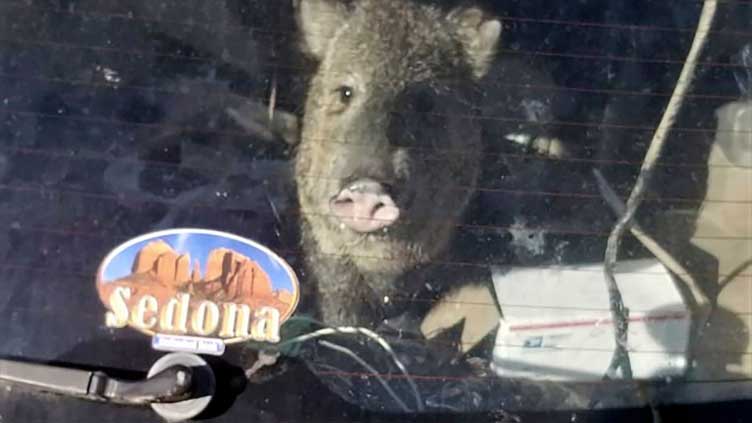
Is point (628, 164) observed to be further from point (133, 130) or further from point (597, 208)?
point (133, 130)

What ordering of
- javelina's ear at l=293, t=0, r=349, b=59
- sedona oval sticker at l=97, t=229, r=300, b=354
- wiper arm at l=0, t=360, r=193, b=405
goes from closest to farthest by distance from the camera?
wiper arm at l=0, t=360, r=193, b=405, sedona oval sticker at l=97, t=229, r=300, b=354, javelina's ear at l=293, t=0, r=349, b=59

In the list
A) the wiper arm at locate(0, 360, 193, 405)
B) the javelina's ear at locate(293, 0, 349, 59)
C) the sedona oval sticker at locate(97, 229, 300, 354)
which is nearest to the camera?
the wiper arm at locate(0, 360, 193, 405)

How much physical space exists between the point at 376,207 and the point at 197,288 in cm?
36

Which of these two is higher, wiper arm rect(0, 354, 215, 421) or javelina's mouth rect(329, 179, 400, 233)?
javelina's mouth rect(329, 179, 400, 233)

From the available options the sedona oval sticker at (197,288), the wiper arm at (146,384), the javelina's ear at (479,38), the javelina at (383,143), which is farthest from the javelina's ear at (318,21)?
the wiper arm at (146,384)

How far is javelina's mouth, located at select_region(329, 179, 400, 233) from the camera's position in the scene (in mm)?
2293

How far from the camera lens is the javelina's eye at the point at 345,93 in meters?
2.34

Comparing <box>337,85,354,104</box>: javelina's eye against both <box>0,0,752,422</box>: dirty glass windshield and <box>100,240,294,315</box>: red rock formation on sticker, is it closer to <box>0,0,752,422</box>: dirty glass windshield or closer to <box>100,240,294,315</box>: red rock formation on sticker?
<box>0,0,752,422</box>: dirty glass windshield

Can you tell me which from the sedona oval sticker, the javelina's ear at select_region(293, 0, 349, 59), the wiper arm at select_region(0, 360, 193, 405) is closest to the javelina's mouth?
the sedona oval sticker

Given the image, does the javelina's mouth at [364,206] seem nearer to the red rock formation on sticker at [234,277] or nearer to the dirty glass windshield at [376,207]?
the dirty glass windshield at [376,207]

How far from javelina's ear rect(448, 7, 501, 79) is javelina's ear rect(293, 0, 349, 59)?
0.75ft

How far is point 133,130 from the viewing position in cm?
235

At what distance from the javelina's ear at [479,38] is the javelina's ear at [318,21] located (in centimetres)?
23

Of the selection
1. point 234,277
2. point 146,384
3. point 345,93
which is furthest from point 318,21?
point 146,384
